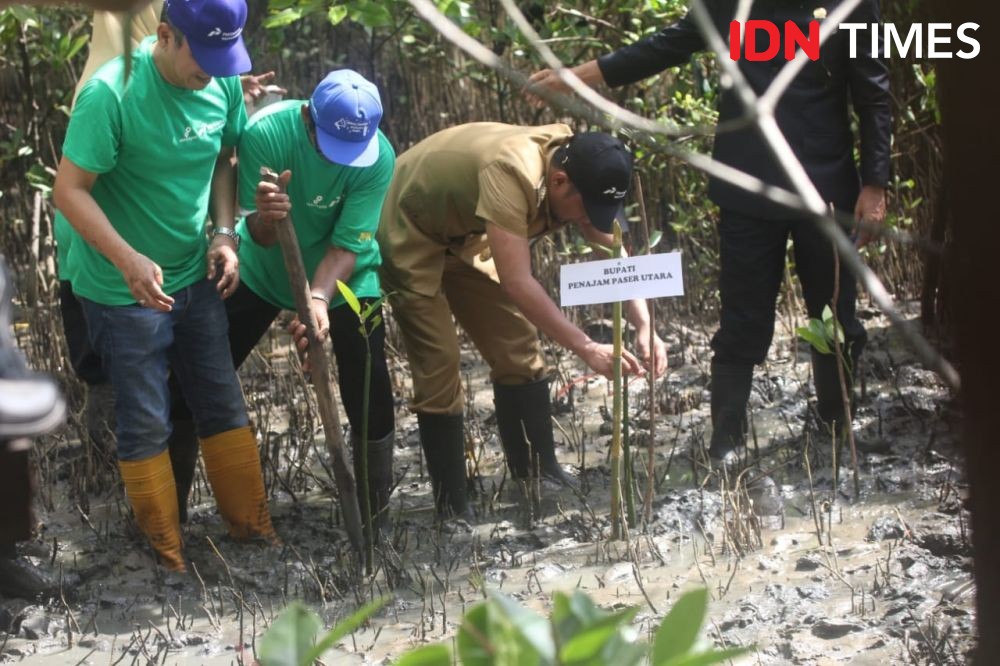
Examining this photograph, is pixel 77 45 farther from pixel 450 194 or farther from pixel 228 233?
pixel 450 194

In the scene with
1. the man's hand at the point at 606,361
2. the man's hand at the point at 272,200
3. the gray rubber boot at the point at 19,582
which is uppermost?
the man's hand at the point at 272,200

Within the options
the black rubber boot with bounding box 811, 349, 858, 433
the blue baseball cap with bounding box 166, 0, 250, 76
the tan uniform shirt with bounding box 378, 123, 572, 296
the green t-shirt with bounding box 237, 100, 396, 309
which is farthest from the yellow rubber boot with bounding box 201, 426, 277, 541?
the black rubber boot with bounding box 811, 349, 858, 433

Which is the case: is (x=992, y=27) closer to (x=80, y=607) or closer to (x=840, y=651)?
(x=840, y=651)

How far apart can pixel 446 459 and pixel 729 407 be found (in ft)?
3.26

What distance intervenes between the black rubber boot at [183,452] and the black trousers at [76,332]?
385mm

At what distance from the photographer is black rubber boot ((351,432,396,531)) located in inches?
168

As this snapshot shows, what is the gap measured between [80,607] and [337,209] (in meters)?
1.35

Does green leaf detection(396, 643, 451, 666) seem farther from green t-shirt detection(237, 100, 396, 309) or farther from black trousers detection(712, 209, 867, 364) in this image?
black trousers detection(712, 209, 867, 364)

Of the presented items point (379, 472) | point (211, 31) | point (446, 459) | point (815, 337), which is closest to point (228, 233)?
point (211, 31)

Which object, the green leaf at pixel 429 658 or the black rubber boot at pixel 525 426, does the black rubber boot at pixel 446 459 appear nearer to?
the black rubber boot at pixel 525 426

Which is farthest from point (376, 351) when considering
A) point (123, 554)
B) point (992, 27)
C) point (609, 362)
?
point (992, 27)

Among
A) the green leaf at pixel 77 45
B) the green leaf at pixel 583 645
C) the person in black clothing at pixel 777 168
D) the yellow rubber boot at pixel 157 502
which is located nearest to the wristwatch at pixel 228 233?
the yellow rubber boot at pixel 157 502

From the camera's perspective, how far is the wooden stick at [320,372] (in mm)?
3582

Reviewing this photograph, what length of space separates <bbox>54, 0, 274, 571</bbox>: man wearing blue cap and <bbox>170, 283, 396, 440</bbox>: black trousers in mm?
185
